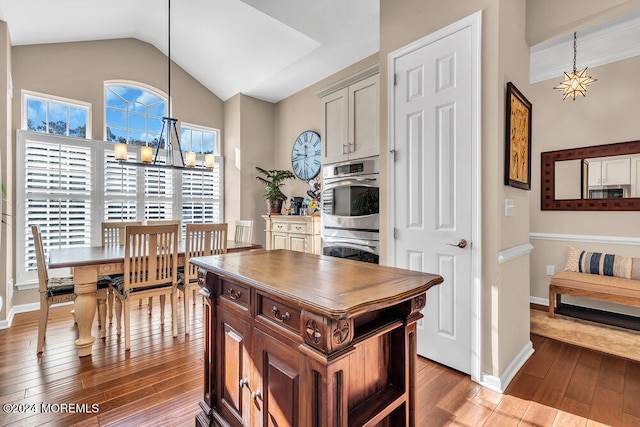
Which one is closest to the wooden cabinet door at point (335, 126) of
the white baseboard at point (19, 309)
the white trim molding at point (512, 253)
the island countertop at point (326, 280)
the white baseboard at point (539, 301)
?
the white trim molding at point (512, 253)

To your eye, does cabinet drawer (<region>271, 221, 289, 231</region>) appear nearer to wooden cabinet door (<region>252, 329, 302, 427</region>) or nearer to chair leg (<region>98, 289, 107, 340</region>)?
chair leg (<region>98, 289, 107, 340</region>)

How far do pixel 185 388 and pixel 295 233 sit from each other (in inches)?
87.8

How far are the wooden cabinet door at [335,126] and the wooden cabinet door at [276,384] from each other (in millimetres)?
2284

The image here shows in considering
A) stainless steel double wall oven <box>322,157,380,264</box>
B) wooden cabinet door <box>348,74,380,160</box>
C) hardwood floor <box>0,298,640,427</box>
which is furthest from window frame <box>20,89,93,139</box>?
wooden cabinet door <box>348,74,380,160</box>

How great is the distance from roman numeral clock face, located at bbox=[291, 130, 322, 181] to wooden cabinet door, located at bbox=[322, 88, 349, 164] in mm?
1028

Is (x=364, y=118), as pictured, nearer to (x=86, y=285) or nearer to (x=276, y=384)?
(x=276, y=384)

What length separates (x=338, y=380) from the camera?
0.90 metres

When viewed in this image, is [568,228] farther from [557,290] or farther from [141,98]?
[141,98]

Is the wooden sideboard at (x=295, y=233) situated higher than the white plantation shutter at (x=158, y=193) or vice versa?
the white plantation shutter at (x=158, y=193)

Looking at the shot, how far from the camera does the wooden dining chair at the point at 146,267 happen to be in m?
2.55

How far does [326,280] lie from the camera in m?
1.15

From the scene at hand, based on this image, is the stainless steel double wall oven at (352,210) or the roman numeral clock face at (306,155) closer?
the stainless steel double wall oven at (352,210)

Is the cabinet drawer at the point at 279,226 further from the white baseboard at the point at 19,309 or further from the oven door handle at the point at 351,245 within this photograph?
the white baseboard at the point at 19,309

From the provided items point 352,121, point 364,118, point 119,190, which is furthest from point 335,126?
point 119,190
